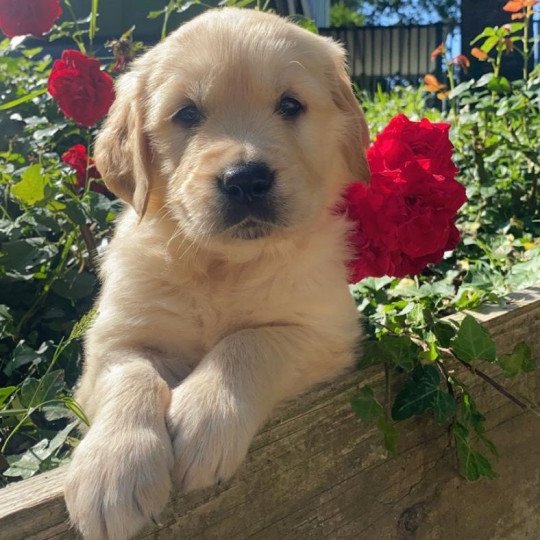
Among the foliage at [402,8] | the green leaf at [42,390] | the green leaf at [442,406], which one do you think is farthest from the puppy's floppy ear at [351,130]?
the foliage at [402,8]

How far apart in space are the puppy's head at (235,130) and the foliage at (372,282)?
1.38ft

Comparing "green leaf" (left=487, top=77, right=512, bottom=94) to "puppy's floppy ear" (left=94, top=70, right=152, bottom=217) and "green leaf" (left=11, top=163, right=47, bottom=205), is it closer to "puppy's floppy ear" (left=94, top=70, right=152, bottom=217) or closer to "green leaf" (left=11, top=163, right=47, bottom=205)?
"puppy's floppy ear" (left=94, top=70, right=152, bottom=217)

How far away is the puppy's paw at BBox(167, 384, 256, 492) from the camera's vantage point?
4.50ft

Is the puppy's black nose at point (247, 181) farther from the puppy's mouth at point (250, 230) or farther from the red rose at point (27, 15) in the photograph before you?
the red rose at point (27, 15)

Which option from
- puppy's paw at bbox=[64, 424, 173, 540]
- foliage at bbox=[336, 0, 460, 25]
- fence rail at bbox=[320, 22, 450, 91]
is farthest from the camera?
foliage at bbox=[336, 0, 460, 25]

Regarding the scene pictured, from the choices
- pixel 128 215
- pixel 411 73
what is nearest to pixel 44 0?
pixel 128 215

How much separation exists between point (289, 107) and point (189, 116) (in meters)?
0.29

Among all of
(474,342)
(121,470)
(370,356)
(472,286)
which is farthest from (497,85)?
Answer: (121,470)

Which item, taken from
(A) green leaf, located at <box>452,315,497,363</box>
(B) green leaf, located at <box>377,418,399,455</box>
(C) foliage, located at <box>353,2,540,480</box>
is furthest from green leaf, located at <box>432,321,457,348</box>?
(B) green leaf, located at <box>377,418,399,455</box>

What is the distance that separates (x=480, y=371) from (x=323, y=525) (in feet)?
2.28

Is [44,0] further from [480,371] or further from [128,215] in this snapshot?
[480,371]

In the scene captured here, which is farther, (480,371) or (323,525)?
(480,371)

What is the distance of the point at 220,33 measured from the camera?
1.95m

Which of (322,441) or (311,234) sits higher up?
(311,234)
